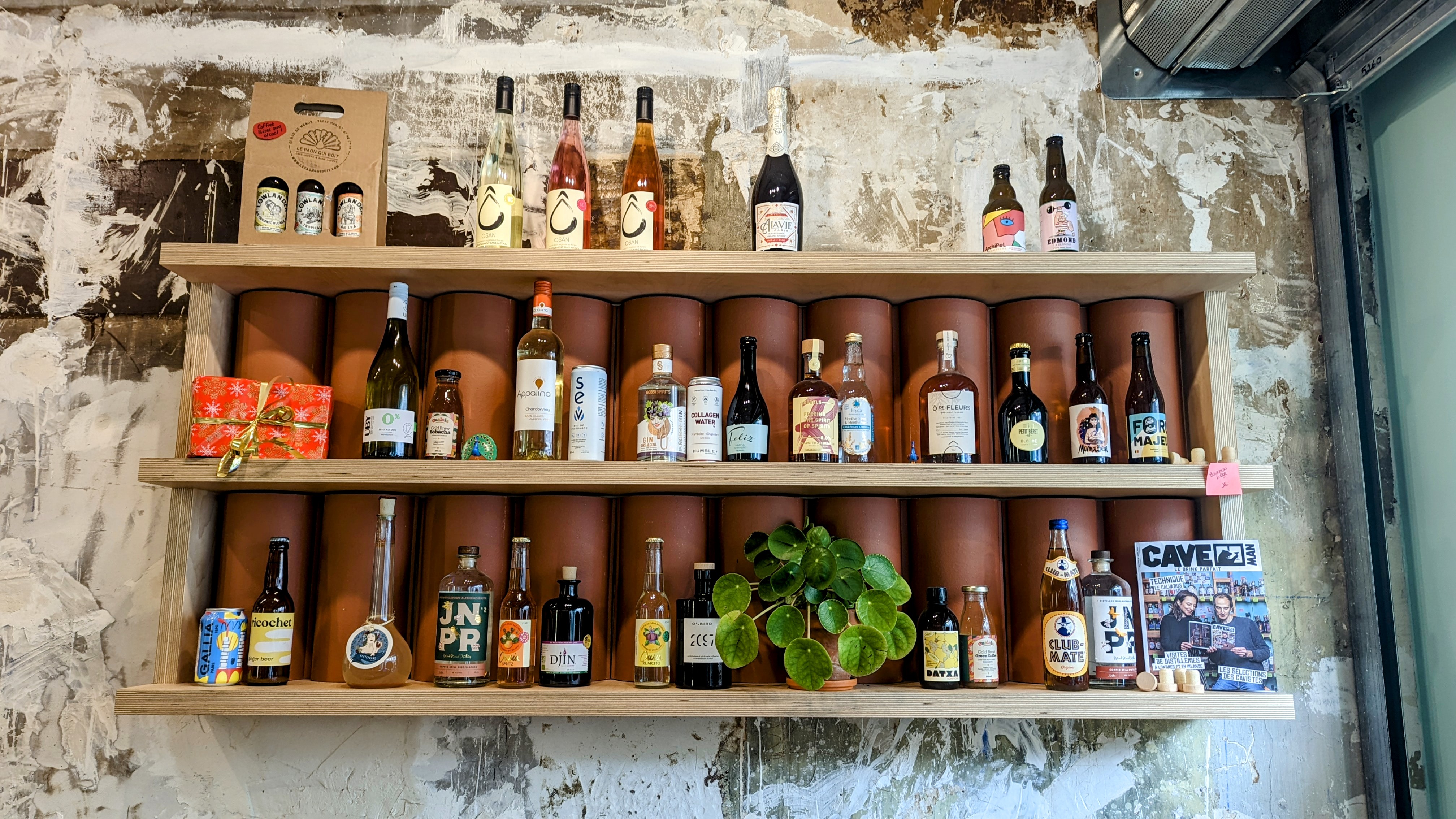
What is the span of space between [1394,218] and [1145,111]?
1.57 feet

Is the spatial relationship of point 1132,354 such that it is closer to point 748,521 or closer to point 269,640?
point 748,521

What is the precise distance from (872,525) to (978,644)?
0.25m

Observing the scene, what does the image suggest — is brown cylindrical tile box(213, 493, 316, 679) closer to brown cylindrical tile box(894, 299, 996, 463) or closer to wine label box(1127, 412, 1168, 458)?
brown cylindrical tile box(894, 299, 996, 463)

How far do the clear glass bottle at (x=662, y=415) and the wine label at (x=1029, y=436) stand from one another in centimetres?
54

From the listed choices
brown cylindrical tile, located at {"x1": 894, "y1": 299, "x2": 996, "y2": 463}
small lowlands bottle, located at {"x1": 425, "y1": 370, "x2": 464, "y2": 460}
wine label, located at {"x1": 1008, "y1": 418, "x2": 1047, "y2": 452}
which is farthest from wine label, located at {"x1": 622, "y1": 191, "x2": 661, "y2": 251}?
wine label, located at {"x1": 1008, "y1": 418, "x2": 1047, "y2": 452}

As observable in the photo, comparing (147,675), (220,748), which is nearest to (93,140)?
(147,675)

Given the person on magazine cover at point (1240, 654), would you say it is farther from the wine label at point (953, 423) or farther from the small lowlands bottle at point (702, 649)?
the small lowlands bottle at point (702, 649)

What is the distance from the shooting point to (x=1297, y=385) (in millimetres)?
1820

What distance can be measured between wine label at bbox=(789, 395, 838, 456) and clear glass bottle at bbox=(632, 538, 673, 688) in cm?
28

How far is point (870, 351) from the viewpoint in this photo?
170 cm

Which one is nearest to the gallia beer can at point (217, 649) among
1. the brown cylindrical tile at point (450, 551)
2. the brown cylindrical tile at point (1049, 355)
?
the brown cylindrical tile at point (450, 551)

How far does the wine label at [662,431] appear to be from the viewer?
157 centimetres

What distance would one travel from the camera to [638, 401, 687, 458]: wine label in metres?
1.57

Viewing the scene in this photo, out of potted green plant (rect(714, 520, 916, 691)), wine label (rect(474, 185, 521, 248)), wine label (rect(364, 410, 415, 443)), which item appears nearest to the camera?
potted green plant (rect(714, 520, 916, 691))
